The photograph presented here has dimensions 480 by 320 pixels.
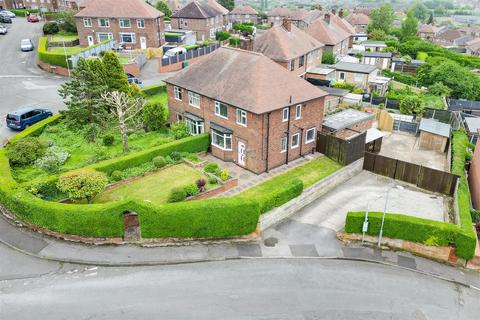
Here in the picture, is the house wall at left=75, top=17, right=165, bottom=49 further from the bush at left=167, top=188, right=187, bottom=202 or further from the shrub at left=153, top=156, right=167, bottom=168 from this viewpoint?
the bush at left=167, top=188, right=187, bottom=202

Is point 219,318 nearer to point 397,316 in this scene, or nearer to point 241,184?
point 397,316

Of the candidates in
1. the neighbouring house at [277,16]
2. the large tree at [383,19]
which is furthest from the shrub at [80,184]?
the large tree at [383,19]

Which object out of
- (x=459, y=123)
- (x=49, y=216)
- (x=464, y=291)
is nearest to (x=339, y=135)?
(x=459, y=123)

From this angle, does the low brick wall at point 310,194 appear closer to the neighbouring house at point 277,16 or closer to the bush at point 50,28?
the bush at point 50,28

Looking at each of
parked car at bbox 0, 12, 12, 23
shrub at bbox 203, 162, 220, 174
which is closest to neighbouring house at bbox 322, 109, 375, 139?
shrub at bbox 203, 162, 220, 174

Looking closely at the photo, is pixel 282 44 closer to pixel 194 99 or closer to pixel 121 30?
pixel 194 99
